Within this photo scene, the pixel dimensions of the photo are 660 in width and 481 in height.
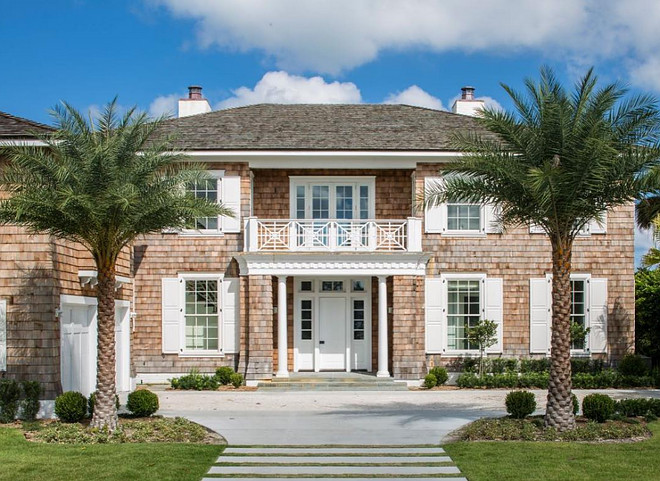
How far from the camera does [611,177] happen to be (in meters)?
13.9

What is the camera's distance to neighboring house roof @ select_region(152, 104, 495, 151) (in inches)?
880

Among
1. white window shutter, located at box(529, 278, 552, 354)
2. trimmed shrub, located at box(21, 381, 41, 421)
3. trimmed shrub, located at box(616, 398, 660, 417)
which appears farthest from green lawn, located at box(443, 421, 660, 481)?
white window shutter, located at box(529, 278, 552, 354)

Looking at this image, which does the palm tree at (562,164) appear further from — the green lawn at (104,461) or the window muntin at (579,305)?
the window muntin at (579,305)

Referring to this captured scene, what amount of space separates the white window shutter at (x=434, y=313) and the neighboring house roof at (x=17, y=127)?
10.8 meters

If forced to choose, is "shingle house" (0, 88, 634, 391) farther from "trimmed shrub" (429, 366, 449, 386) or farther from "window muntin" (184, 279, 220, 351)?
"trimmed shrub" (429, 366, 449, 386)

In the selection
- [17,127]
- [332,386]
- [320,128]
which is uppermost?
[320,128]

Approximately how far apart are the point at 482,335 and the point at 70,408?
1121 cm

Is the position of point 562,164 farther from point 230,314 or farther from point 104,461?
point 230,314

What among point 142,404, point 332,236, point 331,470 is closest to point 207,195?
point 332,236

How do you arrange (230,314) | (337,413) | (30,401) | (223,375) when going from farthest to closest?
(230,314) → (223,375) → (337,413) → (30,401)

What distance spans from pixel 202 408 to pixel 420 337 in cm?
694

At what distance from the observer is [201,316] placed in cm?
2281

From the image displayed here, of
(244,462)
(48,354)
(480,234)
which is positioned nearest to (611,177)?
(244,462)

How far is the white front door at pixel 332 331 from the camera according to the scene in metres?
23.4
